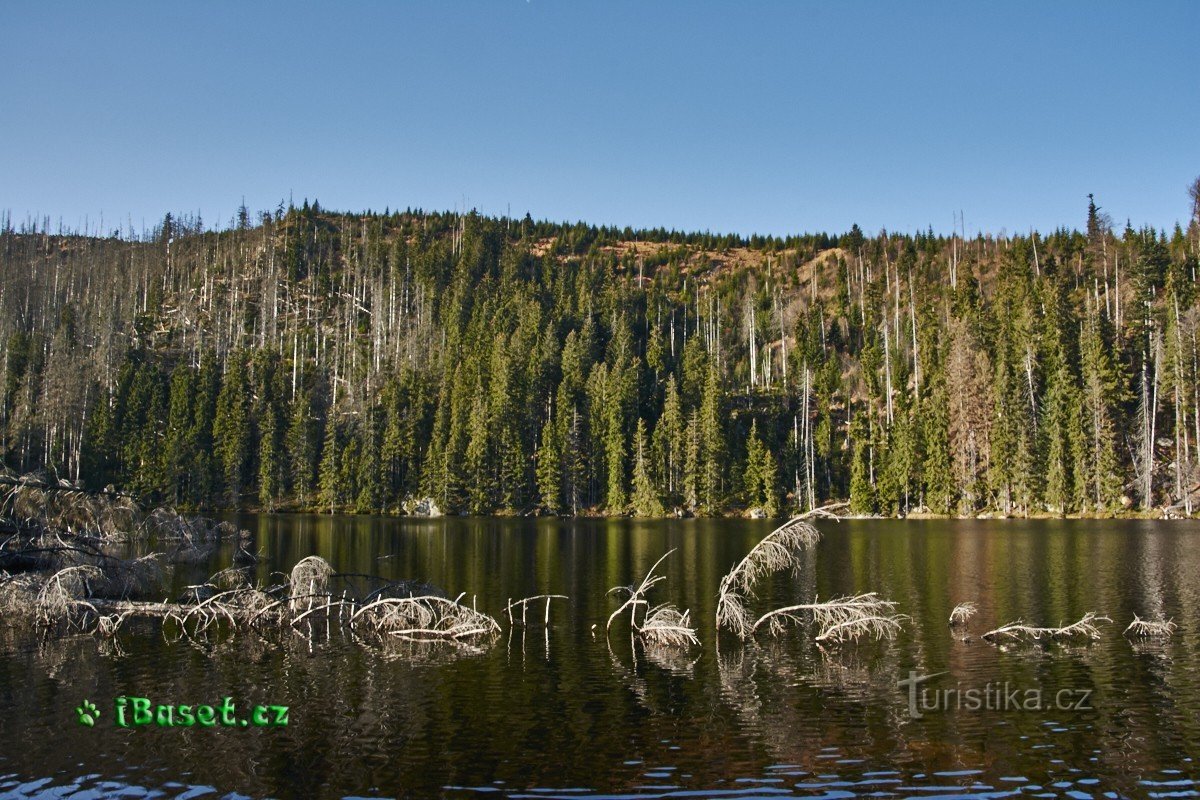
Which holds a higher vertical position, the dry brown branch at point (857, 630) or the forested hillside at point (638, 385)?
the forested hillside at point (638, 385)

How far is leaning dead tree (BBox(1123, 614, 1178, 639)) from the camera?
1048 inches

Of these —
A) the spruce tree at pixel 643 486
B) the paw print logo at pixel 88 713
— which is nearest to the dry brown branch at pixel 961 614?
the paw print logo at pixel 88 713

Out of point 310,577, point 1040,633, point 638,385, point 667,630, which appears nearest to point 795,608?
point 667,630

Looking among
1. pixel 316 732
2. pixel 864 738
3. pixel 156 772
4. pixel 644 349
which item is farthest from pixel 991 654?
pixel 644 349

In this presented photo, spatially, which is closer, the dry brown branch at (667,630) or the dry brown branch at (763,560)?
the dry brown branch at (763,560)

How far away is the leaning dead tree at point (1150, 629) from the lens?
26625 millimetres

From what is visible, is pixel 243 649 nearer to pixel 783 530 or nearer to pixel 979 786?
pixel 783 530

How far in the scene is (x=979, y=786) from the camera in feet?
47.7

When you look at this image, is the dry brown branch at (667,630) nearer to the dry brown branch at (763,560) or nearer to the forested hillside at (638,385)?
the dry brown branch at (763,560)

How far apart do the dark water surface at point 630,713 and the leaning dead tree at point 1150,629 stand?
449mm

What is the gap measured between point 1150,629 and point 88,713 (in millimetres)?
30550

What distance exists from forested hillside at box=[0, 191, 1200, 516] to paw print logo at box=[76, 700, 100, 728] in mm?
75741

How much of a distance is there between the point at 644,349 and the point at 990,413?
5998 centimetres

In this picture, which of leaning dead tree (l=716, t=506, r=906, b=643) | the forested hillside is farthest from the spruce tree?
leaning dead tree (l=716, t=506, r=906, b=643)
